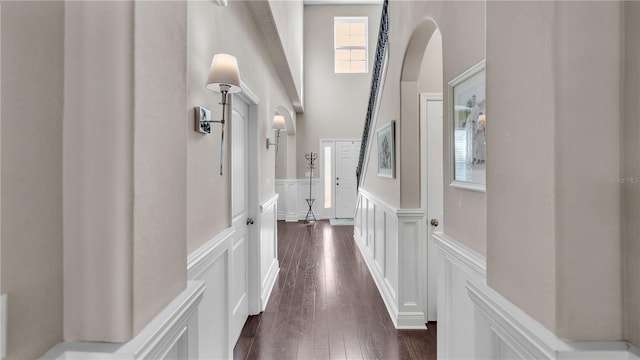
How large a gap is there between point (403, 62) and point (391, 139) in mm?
653

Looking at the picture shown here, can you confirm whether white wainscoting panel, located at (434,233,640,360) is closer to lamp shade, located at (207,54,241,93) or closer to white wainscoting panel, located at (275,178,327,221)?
lamp shade, located at (207,54,241,93)

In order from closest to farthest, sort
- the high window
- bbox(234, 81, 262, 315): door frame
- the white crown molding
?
bbox(234, 81, 262, 315): door frame < the white crown molding < the high window

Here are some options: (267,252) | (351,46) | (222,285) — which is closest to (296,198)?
(351,46)

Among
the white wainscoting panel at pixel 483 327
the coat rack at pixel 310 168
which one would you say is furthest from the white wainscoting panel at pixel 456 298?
the coat rack at pixel 310 168

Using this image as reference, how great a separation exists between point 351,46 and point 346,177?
346cm

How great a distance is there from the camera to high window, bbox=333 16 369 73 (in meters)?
8.24

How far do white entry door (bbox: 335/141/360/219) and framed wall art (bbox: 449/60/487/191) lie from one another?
640 centimetres

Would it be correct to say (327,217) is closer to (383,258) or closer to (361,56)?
(361,56)

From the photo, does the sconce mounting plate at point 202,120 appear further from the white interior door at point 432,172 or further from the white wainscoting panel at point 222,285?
the white interior door at point 432,172

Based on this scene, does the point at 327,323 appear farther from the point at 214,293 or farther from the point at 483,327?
the point at 483,327

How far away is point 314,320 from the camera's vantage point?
271 centimetres

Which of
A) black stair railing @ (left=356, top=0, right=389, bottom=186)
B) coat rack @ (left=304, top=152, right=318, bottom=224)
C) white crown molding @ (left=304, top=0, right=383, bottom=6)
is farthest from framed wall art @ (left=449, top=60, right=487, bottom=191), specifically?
white crown molding @ (left=304, top=0, right=383, bottom=6)

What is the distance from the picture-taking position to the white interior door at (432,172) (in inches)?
101

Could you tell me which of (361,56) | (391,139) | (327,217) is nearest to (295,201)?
(327,217)
